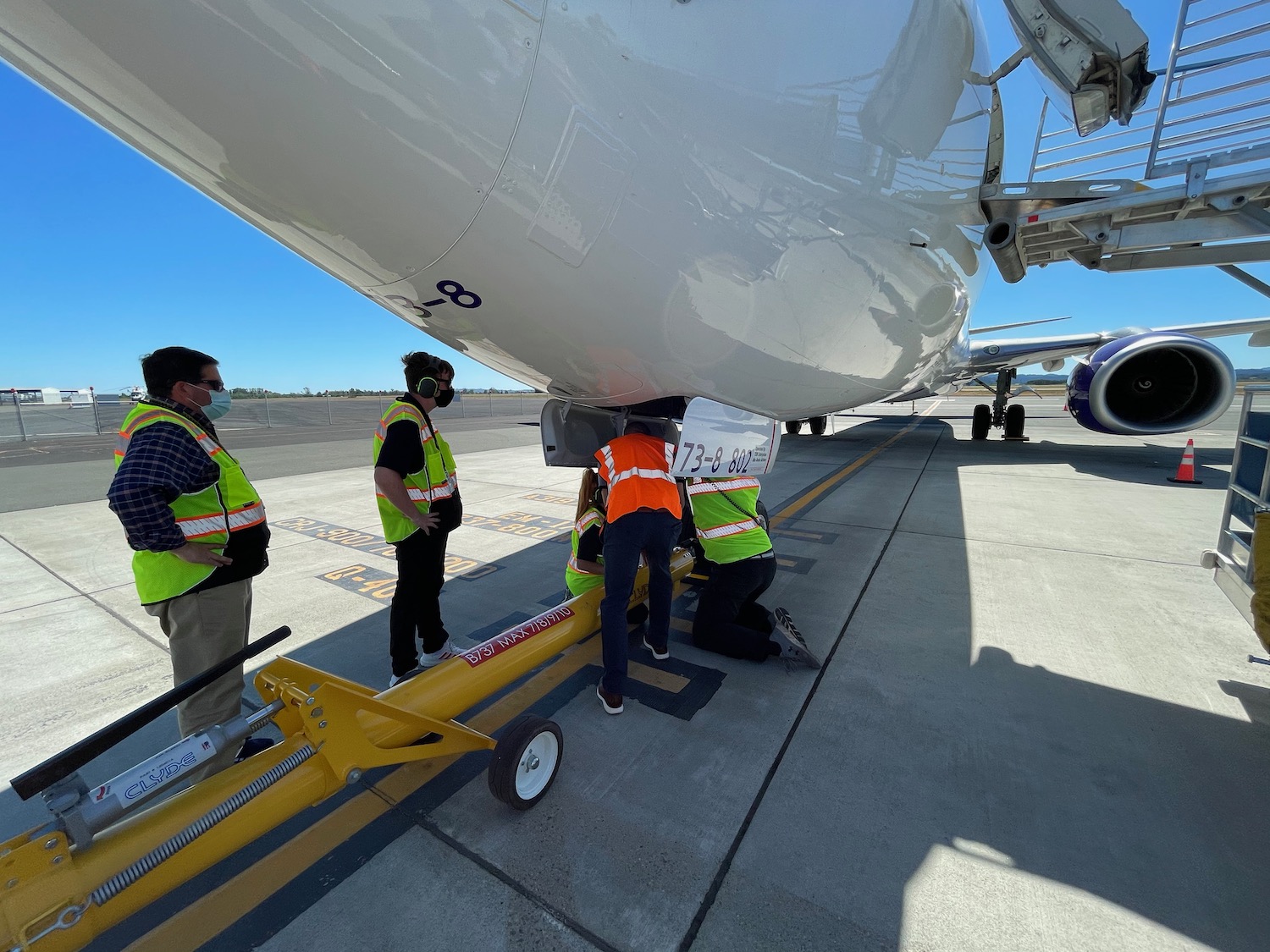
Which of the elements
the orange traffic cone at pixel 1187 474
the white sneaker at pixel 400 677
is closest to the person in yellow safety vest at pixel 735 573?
the white sneaker at pixel 400 677

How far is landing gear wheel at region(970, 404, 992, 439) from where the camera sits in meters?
14.7

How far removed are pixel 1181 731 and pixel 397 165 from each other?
382cm

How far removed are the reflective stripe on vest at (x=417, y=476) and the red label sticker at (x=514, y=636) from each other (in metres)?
0.79

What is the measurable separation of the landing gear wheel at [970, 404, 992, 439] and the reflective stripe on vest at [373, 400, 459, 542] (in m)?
15.5

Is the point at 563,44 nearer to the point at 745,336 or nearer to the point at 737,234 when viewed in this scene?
the point at 737,234

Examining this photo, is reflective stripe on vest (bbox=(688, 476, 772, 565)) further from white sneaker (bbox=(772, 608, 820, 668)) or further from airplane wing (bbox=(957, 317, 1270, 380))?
airplane wing (bbox=(957, 317, 1270, 380))

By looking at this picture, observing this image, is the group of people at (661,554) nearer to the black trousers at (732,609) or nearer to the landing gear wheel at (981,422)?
the black trousers at (732,609)

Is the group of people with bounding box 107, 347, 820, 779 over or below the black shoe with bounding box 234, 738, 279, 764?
over

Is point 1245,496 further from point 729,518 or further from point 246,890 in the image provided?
point 246,890

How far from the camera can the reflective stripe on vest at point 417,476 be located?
2842mm

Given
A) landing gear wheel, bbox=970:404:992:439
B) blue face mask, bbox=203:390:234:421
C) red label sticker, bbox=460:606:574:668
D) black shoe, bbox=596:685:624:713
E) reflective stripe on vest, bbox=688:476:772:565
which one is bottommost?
black shoe, bbox=596:685:624:713

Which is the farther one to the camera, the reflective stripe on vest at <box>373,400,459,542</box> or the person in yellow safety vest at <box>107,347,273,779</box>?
the reflective stripe on vest at <box>373,400,459,542</box>

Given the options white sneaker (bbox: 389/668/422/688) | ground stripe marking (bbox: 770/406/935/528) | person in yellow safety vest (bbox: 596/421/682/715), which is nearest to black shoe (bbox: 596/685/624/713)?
person in yellow safety vest (bbox: 596/421/682/715)

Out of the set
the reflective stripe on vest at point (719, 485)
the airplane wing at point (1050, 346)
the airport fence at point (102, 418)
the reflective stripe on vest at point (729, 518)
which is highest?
the airplane wing at point (1050, 346)
